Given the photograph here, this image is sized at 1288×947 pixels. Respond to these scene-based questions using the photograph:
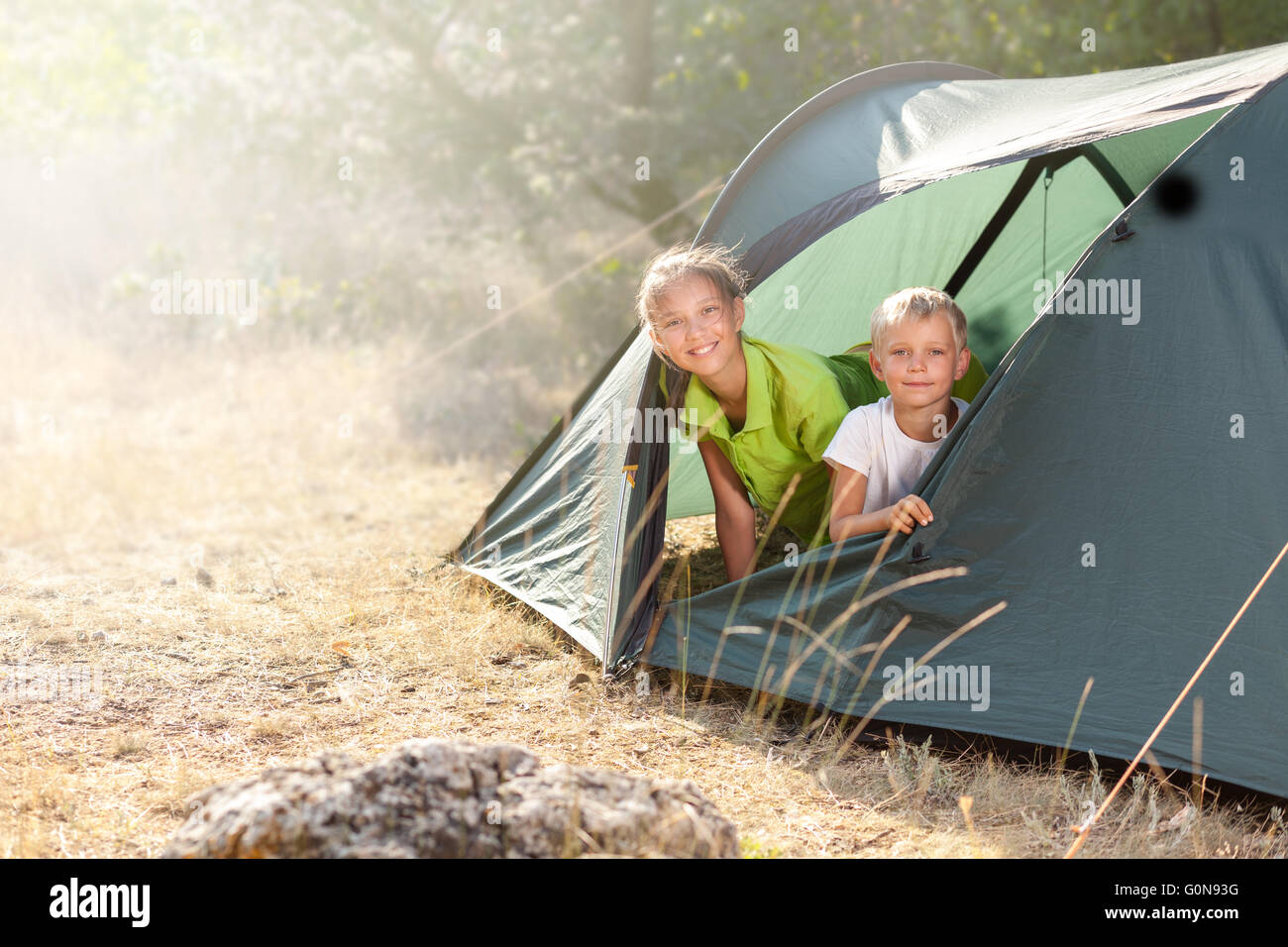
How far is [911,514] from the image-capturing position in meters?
2.85

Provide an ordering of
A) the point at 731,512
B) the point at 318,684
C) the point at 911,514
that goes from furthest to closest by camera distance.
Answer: the point at 731,512
the point at 318,684
the point at 911,514

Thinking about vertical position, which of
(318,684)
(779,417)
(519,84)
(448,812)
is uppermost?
(519,84)

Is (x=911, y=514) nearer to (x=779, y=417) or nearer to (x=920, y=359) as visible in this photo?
(x=920, y=359)

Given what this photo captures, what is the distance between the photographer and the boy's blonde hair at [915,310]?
3178 mm

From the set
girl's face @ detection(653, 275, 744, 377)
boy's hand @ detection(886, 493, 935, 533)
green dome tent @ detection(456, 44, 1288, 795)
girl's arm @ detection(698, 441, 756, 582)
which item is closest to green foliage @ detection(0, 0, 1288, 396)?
girl's arm @ detection(698, 441, 756, 582)

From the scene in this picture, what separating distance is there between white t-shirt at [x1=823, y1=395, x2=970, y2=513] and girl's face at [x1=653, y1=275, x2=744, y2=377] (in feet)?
1.49

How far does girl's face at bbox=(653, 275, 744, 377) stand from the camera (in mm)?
3373

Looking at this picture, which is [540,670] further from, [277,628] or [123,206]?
[123,206]

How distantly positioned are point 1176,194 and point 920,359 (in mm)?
780

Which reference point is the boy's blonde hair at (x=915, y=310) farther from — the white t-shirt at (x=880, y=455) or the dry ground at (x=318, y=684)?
the dry ground at (x=318, y=684)

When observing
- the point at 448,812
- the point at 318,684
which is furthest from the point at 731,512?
the point at 448,812

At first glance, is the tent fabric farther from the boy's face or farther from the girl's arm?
the girl's arm

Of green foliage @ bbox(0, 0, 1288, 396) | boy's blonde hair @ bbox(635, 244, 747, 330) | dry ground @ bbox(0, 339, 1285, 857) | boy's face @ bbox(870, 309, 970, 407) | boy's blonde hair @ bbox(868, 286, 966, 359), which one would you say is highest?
green foliage @ bbox(0, 0, 1288, 396)

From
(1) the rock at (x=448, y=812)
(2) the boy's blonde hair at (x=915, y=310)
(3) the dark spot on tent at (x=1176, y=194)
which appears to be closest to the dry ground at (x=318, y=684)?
(1) the rock at (x=448, y=812)
